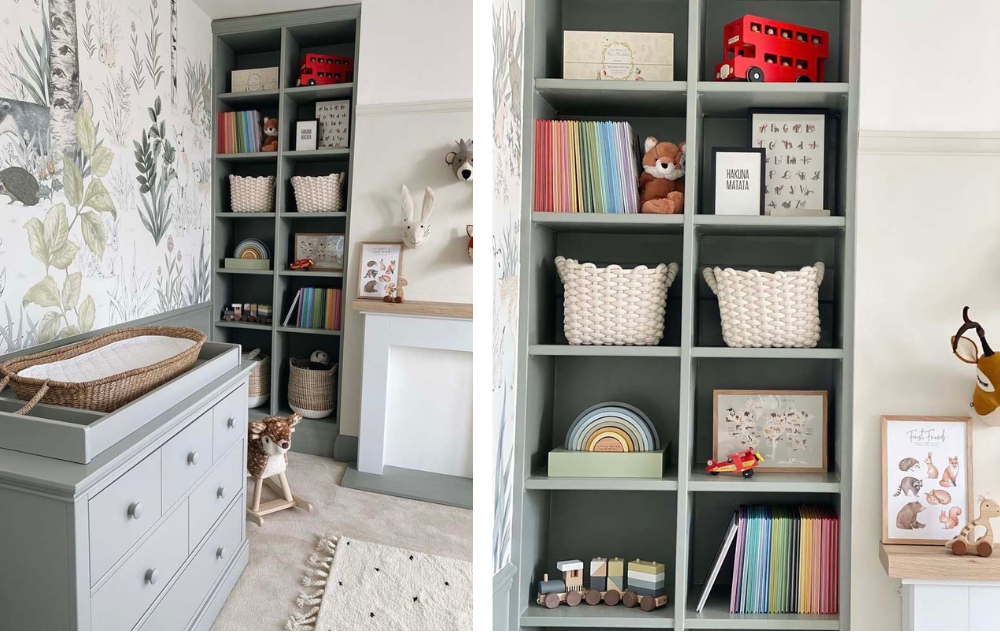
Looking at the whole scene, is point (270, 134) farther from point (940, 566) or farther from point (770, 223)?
point (940, 566)

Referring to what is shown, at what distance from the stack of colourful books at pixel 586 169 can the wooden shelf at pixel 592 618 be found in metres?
1.01

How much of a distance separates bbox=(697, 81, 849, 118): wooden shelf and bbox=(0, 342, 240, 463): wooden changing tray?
1.40 metres

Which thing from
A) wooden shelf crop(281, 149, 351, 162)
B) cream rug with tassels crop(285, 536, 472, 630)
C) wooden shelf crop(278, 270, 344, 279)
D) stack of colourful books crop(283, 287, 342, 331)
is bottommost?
cream rug with tassels crop(285, 536, 472, 630)

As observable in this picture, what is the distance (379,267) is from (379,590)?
111 cm

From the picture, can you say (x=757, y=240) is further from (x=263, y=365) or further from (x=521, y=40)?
(x=263, y=365)

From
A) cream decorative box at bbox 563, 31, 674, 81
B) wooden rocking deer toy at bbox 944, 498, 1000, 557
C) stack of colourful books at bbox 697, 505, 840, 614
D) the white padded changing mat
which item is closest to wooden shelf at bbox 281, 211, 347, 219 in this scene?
the white padded changing mat

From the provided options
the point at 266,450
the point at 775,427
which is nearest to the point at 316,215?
the point at 266,450

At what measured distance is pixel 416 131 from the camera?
2.31 metres

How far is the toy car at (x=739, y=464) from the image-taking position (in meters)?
1.64

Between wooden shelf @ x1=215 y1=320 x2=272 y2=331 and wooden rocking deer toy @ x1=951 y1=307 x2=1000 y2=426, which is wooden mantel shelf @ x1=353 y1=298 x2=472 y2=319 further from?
wooden rocking deer toy @ x1=951 y1=307 x2=1000 y2=426

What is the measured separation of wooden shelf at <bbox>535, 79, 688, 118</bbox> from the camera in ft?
5.14

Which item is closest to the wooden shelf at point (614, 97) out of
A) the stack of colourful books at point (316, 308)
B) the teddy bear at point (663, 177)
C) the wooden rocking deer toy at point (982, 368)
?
the teddy bear at point (663, 177)

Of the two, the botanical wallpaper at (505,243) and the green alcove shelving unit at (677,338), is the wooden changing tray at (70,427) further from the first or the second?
the green alcove shelving unit at (677,338)

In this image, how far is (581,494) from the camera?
1.86m
